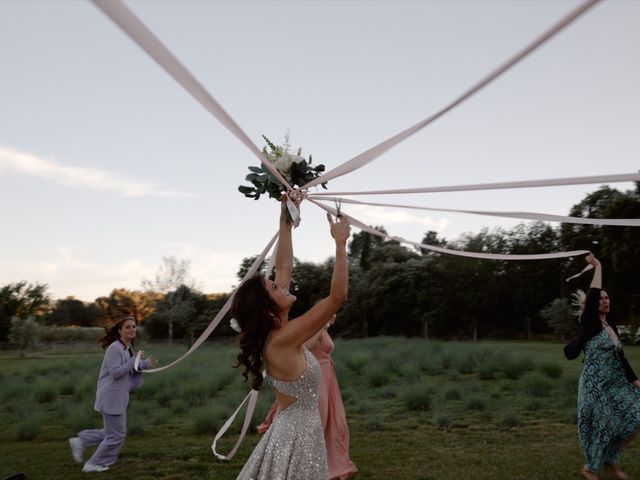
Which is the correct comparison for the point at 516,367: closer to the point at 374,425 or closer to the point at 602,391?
the point at 374,425

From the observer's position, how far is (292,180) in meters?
4.18

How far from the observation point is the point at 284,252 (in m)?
4.09

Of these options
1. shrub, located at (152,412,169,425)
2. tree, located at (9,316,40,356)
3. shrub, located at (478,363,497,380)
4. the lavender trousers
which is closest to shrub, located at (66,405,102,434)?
shrub, located at (152,412,169,425)

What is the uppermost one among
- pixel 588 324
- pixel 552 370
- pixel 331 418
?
pixel 588 324

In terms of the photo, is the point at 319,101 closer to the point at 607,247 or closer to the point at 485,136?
the point at 485,136

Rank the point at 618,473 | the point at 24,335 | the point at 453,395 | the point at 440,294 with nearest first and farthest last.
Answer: the point at 618,473 < the point at 453,395 < the point at 24,335 < the point at 440,294

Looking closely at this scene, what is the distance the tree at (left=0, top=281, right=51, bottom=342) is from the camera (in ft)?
113

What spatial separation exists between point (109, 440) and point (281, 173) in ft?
14.7

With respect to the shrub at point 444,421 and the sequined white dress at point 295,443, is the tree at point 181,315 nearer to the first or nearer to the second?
the shrub at point 444,421

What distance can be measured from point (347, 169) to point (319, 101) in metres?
4.01

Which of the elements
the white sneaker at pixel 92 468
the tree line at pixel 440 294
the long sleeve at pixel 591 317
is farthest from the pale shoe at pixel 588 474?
the tree line at pixel 440 294

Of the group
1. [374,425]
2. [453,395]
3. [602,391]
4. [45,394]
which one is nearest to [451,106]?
[602,391]

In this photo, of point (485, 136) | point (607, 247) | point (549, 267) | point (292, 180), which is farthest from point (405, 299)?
point (292, 180)

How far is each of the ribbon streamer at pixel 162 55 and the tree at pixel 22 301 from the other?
3528 centimetres
